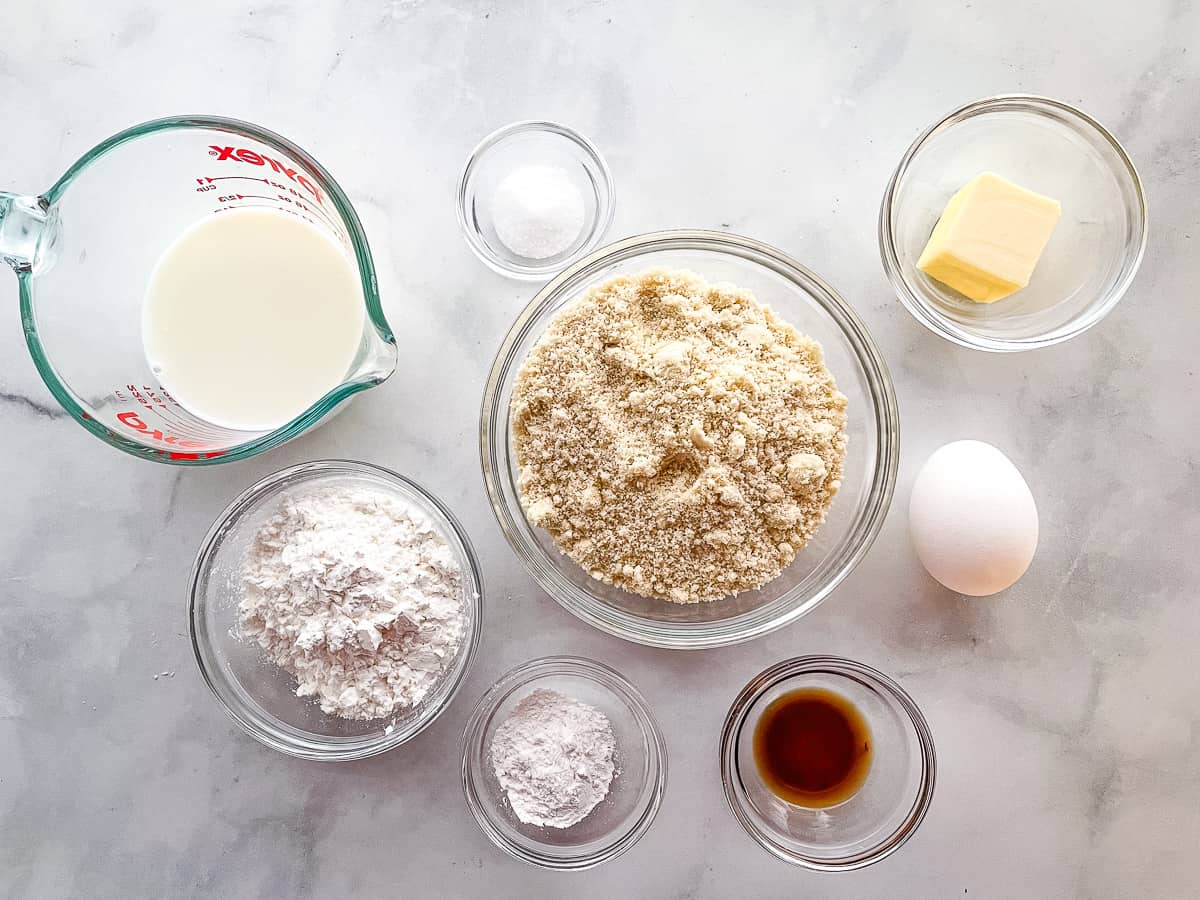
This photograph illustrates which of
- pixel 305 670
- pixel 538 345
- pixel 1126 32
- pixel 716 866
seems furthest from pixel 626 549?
pixel 1126 32

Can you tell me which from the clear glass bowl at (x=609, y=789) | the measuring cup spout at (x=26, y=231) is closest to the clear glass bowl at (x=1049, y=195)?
the clear glass bowl at (x=609, y=789)

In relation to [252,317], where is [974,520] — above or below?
above

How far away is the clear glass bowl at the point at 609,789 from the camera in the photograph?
1.62 meters

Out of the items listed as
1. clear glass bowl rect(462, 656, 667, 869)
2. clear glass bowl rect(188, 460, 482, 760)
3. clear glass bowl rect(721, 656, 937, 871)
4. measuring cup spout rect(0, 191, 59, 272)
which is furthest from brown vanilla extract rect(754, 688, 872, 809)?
measuring cup spout rect(0, 191, 59, 272)

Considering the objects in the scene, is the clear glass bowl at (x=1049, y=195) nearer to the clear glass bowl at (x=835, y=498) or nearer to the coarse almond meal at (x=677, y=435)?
the clear glass bowl at (x=835, y=498)

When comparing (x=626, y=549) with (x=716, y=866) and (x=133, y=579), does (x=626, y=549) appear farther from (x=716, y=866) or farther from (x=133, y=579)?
(x=133, y=579)

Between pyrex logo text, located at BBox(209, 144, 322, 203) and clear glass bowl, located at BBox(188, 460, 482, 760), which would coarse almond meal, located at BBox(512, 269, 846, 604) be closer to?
clear glass bowl, located at BBox(188, 460, 482, 760)

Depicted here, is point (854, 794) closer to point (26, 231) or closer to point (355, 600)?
point (355, 600)

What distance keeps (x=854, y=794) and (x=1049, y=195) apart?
121cm

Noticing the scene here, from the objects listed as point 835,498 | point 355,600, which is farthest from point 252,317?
point 835,498

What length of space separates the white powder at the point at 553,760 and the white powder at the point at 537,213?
85 centimetres

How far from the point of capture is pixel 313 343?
151 centimetres

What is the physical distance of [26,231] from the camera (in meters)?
1.33

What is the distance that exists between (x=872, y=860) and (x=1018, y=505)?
2.24 ft
